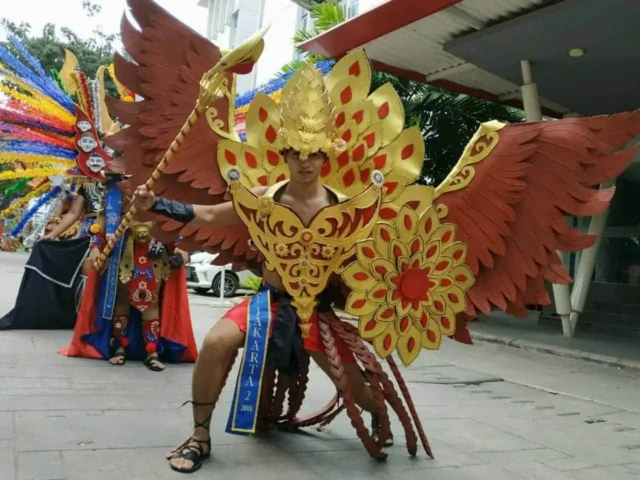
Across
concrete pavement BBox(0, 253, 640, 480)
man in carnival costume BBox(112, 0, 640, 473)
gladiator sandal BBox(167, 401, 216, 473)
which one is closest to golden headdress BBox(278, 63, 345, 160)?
man in carnival costume BBox(112, 0, 640, 473)

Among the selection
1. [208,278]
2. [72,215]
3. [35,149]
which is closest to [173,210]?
[35,149]

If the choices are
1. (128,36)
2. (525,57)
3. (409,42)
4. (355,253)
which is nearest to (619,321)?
(525,57)

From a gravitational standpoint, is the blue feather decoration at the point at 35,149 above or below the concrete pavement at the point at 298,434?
above

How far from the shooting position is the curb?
6.68m

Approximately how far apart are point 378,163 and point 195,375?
1309 millimetres

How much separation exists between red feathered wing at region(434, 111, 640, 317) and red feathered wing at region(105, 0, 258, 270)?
1.15 meters

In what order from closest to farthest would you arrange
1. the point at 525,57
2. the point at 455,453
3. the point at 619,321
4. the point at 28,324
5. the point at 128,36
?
the point at 128,36 < the point at 455,453 < the point at 28,324 < the point at 525,57 < the point at 619,321

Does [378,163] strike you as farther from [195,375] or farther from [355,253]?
[195,375]

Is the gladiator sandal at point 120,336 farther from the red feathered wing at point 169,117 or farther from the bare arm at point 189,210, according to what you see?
the bare arm at point 189,210

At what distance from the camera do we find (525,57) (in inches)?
A: 298

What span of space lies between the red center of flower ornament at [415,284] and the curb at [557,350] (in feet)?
16.0

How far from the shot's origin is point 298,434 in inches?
126

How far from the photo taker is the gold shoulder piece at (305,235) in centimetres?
264

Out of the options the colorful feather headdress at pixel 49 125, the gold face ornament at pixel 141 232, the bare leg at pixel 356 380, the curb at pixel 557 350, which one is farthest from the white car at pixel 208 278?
the bare leg at pixel 356 380
